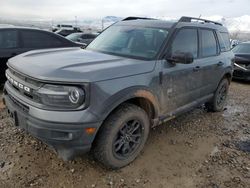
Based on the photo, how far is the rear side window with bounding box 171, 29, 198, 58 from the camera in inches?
154

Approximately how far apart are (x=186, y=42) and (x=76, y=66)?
1995mm

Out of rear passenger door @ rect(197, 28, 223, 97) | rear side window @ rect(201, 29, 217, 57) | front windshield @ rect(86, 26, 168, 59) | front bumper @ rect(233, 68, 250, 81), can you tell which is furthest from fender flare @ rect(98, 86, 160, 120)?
front bumper @ rect(233, 68, 250, 81)

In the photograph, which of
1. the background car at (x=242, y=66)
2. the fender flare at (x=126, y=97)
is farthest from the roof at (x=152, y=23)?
the background car at (x=242, y=66)

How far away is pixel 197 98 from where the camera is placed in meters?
4.62

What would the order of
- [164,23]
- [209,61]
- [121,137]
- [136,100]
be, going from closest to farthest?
[121,137] < [136,100] < [164,23] < [209,61]

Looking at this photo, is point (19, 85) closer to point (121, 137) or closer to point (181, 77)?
point (121, 137)

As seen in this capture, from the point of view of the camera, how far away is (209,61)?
4.69 metres

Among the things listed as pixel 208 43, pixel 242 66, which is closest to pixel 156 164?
pixel 208 43

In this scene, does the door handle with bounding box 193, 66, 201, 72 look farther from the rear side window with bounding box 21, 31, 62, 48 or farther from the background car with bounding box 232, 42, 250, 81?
the background car with bounding box 232, 42, 250, 81

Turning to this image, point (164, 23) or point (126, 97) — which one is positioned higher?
point (164, 23)

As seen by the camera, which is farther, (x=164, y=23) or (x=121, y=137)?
(x=164, y=23)

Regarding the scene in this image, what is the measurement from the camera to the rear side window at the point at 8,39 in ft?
20.0

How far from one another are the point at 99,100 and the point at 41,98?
1.95 ft

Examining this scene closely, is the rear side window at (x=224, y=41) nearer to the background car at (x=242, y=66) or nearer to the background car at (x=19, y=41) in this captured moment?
the background car at (x=242, y=66)
